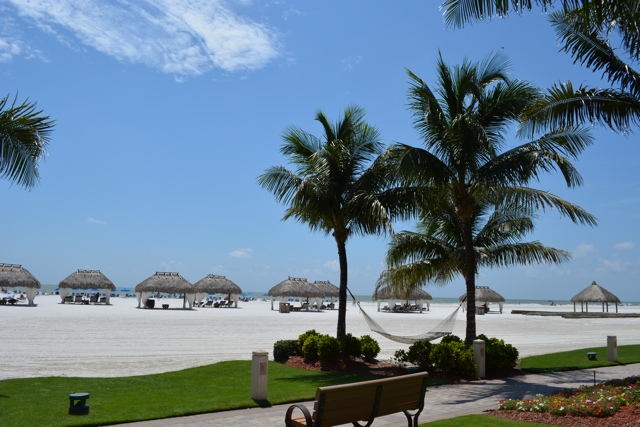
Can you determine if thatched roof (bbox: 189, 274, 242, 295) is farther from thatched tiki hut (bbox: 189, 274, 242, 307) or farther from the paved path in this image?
the paved path

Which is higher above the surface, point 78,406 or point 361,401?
point 361,401

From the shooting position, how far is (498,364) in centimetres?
1215

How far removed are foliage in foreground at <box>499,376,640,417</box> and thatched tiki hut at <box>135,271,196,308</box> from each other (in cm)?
3808

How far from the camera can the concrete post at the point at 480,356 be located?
11.6 meters

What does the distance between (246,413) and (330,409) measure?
262 cm

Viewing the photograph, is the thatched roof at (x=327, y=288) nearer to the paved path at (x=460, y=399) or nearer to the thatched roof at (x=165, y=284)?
the thatched roof at (x=165, y=284)

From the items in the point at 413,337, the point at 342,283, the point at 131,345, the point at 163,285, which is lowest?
the point at 131,345

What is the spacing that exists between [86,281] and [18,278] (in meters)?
6.36

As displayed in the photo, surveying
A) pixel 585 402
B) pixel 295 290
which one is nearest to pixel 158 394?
pixel 585 402

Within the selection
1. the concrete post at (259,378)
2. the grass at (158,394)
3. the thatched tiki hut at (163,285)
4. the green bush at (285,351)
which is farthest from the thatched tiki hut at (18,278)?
the concrete post at (259,378)

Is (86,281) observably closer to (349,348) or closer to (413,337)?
(349,348)

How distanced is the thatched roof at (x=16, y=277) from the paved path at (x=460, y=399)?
38357mm

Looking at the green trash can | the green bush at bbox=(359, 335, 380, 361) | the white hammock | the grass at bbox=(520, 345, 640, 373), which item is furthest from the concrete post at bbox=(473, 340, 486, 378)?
the green trash can

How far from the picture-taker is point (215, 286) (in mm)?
48562
